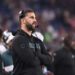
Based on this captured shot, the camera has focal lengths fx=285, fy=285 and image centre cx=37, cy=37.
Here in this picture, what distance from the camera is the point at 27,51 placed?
11.1 feet

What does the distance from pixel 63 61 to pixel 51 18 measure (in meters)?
6.89

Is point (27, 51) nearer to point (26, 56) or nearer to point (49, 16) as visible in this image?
point (26, 56)

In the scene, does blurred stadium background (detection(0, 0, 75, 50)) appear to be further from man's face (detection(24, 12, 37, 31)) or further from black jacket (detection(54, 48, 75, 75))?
man's face (detection(24, 12, 37, 31))

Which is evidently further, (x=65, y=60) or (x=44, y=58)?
(x=65, y=60)

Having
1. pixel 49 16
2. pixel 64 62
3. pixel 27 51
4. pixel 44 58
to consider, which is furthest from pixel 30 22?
pixel 49 16

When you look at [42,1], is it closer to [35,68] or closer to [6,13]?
[6,13]

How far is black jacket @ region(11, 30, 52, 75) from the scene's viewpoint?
334 centimetres

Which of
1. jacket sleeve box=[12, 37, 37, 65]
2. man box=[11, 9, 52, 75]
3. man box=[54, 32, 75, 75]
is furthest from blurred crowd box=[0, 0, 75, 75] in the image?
jacket sleeve box=[12, 37, 37, 65]

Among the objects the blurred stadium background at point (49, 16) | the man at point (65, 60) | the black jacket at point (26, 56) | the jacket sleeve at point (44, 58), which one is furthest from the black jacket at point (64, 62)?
the blurred stadium background at point (49, 16)

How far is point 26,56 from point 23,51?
0.07 meters

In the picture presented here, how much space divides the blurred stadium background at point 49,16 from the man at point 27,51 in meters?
8.19

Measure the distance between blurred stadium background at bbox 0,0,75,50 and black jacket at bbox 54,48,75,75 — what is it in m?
5.03

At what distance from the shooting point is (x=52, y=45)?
11.9 meters

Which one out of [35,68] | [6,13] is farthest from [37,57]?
[6,13]
